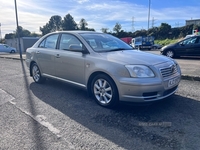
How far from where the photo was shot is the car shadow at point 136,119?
2.62 meters

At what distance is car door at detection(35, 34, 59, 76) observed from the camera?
16.1 feet

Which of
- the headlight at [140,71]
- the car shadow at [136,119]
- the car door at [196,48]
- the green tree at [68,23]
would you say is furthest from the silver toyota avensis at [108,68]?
the green tree at [68,23]

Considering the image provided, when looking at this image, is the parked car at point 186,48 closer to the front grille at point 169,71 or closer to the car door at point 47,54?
the front grille at point 169,71

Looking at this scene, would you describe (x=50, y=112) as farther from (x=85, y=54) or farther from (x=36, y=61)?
(x=36, y=61)

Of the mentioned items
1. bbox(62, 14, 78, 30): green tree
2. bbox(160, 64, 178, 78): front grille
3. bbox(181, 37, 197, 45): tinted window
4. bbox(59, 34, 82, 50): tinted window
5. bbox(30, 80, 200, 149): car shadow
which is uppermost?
bbox(62, 14, 78, 30): green tree

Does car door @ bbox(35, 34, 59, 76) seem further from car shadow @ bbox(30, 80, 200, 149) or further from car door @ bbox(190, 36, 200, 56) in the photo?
car door @ bbox(190, 36, 200, 56)

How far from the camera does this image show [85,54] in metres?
3.99

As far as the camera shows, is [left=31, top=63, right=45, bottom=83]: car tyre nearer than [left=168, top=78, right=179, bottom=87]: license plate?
No

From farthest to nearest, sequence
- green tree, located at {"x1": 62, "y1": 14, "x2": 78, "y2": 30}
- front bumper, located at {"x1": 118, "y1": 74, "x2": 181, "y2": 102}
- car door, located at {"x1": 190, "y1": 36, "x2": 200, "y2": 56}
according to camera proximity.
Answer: green tree, located at {"x1": 62, "y1": 14, "x2": 78, "y2": 30} < car door, located at {"x1": 190, "y1": 36, "x2": 200, "y2": 56} < front bumper, located at {"x1": 118, "y1": 74, "x2": 181, "y2": 102}

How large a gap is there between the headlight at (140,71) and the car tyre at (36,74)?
338 centimetres

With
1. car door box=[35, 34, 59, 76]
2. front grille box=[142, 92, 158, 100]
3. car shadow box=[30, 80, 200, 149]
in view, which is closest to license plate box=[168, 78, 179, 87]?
front grille box=[142, 92, 158, 100]

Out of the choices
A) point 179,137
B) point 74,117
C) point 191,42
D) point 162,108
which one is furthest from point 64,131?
point 191,42

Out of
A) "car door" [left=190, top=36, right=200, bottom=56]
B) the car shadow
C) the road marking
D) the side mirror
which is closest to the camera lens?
the car shadow

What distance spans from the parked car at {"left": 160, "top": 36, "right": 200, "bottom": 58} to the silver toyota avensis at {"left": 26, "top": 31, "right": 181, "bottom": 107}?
7874 millimetres
